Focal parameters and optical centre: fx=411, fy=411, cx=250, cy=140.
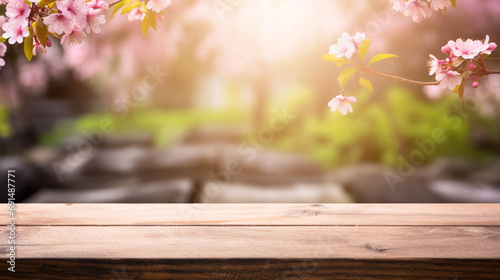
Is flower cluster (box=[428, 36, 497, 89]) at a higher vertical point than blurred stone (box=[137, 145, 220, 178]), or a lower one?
lower

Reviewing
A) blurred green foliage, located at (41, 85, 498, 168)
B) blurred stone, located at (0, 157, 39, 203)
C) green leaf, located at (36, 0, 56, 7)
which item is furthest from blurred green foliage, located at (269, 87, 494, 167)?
green leaf, located at (36, 0, 56, 7)

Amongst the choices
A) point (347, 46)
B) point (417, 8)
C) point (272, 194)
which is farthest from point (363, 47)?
point (272, 194)

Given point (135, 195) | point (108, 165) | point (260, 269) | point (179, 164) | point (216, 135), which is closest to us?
point (260, 269)

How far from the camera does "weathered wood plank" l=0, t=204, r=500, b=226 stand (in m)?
1.04

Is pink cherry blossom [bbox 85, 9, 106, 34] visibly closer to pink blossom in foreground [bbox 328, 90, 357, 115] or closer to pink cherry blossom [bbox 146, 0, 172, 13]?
pink cherry blossom [bbox 146, 0, 172, 13]

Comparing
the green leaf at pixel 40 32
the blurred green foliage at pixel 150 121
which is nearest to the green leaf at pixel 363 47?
the green leaf at pixel 40 32

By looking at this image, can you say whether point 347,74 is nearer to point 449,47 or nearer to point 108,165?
point 449,47

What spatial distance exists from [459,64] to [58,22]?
0.88 meters

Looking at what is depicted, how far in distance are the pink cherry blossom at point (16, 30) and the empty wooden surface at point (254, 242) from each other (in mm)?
444

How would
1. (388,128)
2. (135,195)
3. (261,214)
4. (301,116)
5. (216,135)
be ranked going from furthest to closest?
(216,135)
(301,116)
(388,128)
(135,195)
(261,214)

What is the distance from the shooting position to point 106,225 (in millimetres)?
1010

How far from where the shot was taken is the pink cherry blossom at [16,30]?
34.5 inches

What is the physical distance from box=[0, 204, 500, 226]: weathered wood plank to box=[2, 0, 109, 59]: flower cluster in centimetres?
43

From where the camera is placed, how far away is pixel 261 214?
110cm
